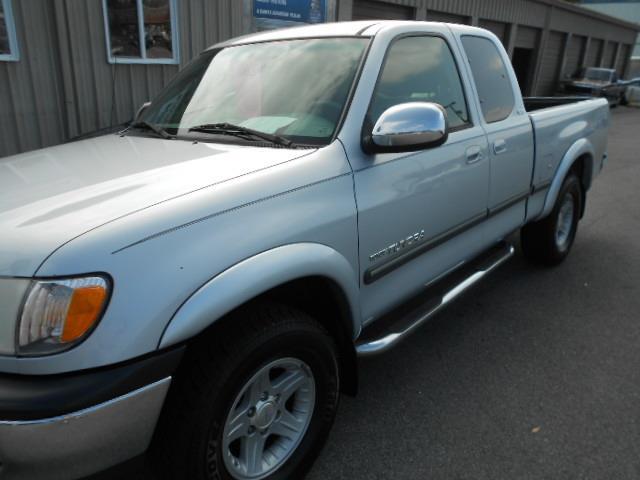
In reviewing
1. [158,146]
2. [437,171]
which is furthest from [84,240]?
[437,171]

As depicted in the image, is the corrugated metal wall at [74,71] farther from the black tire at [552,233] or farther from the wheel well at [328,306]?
the black tire at [552,233]

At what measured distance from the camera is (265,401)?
6.40 feet

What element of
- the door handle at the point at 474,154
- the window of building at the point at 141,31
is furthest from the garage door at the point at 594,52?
the door handle at the point at 474,154

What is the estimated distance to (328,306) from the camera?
2.22m

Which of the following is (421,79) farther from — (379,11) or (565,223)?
(379,11)

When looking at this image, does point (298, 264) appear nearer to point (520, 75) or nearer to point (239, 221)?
point (239, 221)

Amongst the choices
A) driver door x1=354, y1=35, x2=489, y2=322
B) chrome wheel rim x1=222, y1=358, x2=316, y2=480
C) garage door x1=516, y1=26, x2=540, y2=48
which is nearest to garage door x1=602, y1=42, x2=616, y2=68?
garage door x1=516, y1=26, x2=540, y2=48

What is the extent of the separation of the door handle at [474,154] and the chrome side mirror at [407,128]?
0.73 meters

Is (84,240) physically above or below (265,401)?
above

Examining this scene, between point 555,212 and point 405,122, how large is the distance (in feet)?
8.66

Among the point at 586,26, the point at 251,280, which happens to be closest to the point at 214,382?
the point at 251,280

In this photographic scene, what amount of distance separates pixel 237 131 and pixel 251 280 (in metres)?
0.94

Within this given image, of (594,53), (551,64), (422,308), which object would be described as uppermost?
(594,53)

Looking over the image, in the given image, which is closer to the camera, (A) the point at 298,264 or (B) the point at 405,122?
(A) the point at 298,264
